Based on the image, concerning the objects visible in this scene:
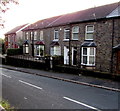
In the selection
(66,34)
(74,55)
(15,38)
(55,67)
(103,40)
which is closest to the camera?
(103,40)

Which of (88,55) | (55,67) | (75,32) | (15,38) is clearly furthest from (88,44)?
(15,38)

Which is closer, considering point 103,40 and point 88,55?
point 103,40

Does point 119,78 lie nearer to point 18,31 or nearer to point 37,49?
point 37,49

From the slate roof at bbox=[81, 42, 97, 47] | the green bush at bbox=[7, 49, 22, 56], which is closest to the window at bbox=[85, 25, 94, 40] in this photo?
the slate roof at bbox=[81, 42, 97, 47]

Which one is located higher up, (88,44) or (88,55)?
(88,44)

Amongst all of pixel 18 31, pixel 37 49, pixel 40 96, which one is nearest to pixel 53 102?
pixel 40 96

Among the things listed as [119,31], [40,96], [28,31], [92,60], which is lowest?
[40,96]

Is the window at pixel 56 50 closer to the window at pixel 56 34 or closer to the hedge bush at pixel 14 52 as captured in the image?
the window at pixel 56 34

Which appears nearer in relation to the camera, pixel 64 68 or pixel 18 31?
pixel 64 68

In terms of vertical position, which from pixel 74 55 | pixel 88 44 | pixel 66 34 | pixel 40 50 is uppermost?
pixel 66 34

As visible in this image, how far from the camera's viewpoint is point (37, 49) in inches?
1254

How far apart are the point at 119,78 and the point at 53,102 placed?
730 cm

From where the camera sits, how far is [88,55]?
1923 centimetres

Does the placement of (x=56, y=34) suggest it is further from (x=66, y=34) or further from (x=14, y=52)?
(x=14, y=52)
